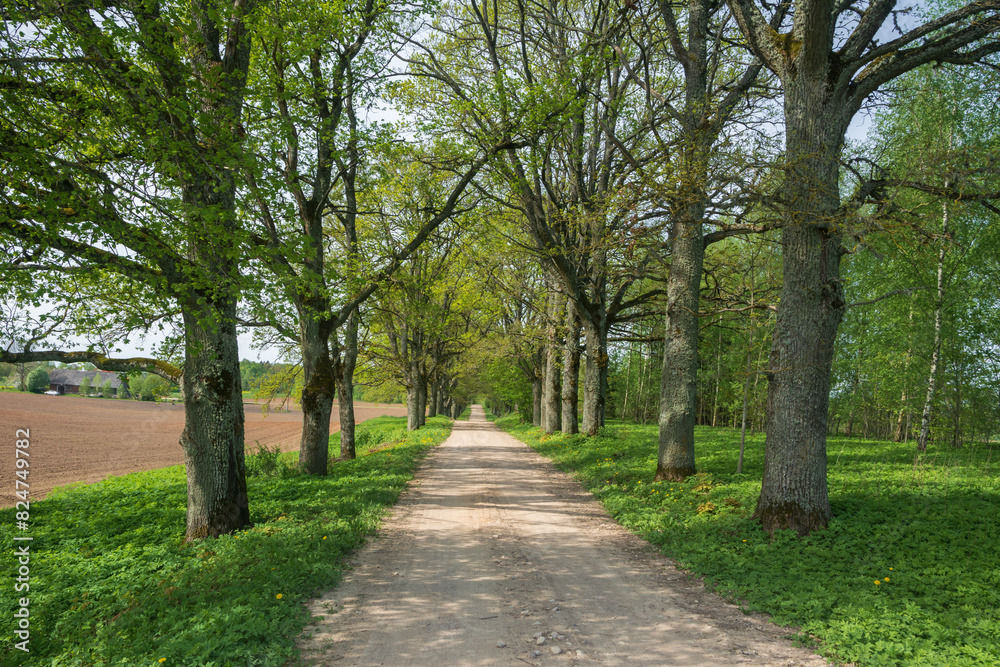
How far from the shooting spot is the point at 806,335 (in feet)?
21.5

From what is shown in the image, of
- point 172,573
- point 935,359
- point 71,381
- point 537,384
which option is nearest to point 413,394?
point 537,384

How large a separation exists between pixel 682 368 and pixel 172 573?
359 inches

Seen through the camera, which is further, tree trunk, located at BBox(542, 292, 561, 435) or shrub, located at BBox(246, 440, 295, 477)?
tree trunk, located at BBox(542, 292, 561, 435)

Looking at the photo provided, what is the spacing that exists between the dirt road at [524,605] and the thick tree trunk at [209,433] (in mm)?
2411

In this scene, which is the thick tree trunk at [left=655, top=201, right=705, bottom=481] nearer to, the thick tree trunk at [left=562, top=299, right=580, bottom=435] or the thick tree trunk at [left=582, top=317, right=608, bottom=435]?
the thick tree trunk at [left=582, top=317, right=608, bottom=435]

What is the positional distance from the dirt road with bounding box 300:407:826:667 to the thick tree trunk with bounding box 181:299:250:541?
7.91 ft

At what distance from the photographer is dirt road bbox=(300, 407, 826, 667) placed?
12.5ft

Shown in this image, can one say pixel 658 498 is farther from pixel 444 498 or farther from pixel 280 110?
pixel 280 110

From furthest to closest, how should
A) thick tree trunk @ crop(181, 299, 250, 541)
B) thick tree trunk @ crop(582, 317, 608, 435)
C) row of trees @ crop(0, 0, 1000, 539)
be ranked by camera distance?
thick tree trunk @ crop(582, 317, 608, 435)
thick tree trunk @ crop(181, 299, 250, 541)
row of trees @ crop(0, 0, 1000, 539)

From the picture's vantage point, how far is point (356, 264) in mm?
11820

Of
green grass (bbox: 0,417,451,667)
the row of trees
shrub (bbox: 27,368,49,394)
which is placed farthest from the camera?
shrub (bbox: 27,368,49,394)

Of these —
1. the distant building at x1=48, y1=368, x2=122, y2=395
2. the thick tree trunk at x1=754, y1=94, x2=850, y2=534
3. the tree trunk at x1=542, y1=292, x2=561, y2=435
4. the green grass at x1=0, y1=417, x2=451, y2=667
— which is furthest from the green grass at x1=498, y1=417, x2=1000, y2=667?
the distant building at x1=48, y1=368, x2=122, y2=395

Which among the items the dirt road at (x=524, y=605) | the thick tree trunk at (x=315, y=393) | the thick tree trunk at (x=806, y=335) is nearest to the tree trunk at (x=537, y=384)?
the thick tree trunk at (x=315, y=393)
